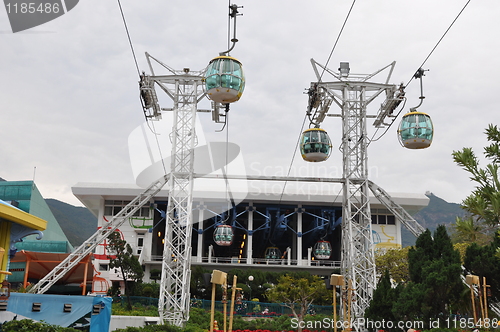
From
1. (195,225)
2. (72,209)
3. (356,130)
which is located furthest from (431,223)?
(356,130)

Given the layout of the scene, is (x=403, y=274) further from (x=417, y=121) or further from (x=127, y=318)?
(x=127, y=318)

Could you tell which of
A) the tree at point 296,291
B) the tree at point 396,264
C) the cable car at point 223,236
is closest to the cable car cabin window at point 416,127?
the tree at point 296,291

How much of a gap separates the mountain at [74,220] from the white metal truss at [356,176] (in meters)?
123

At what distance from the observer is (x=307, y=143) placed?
65.5 ft

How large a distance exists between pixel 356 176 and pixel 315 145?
204 cm

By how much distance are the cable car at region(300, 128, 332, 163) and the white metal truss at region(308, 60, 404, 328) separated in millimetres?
747

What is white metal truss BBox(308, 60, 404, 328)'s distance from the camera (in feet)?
61.7

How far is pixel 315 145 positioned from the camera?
1980 cm

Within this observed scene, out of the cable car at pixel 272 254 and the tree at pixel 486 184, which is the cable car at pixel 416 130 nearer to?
the tree at pixel 486 184

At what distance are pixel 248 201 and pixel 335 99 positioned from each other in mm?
20559

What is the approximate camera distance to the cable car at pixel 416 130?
17703 millimetres

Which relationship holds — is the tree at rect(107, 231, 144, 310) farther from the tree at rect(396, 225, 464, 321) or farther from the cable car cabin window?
the tree at rect(396, 225, 464, 321)

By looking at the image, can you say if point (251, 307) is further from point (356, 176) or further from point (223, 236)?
point (356, 176)

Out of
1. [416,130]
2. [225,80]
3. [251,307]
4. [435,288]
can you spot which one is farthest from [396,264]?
[225,80]
